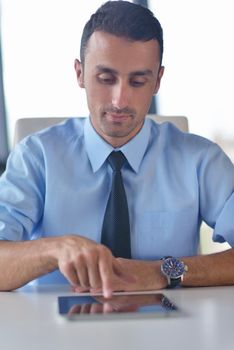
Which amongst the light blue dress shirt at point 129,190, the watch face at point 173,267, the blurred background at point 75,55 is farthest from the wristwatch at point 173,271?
the blurred background at point 75,55

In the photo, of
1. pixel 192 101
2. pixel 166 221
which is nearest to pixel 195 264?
pixel 166 221

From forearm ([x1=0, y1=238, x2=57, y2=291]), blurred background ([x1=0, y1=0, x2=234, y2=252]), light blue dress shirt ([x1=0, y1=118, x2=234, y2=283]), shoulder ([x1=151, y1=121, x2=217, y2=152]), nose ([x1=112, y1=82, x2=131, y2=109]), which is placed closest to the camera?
forearm ([x1=0, y1=238, x2=57, y2=291])

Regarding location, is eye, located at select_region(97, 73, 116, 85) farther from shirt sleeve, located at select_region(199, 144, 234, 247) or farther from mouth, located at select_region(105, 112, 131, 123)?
shirt sleeve, located at select_region(199, 144, 234, 247)

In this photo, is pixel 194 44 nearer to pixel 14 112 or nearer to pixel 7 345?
pixel 14 112

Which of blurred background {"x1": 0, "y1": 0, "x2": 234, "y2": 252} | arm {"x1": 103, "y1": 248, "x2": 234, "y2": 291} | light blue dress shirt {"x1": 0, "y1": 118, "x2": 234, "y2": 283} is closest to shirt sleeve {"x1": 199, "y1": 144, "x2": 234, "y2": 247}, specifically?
light blue dress shirt {"x1": 0, "y1": 118, "x2": 234, "y2": 283}

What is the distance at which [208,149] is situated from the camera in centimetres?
188

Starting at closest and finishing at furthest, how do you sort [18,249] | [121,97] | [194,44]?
1. [18,249]
2. [121,97]
3. [194,44]

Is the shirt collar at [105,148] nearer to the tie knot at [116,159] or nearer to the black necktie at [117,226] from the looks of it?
the tie knot at [116,159]

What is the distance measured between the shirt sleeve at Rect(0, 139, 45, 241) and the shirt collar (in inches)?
5.7

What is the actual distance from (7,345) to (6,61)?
415 centimetres

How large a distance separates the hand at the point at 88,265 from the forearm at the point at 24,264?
120 millimetres

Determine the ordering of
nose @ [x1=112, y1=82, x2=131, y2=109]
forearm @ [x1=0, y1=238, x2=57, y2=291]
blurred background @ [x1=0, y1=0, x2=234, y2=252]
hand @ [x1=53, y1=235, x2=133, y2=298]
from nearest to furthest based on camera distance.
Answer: hand @ [x1=53, y1=235, x2=133, y2=298]
forearm @ [x1=0, y1=238, x2=57, y2=291]
nose @ [x1=112, y1=82, x2=131, y2=109]
blurred background @ [x1=0, y1=0, x2=234, y2=252]

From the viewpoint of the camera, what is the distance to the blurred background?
15.8 ft

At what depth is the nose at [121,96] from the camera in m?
1.63
